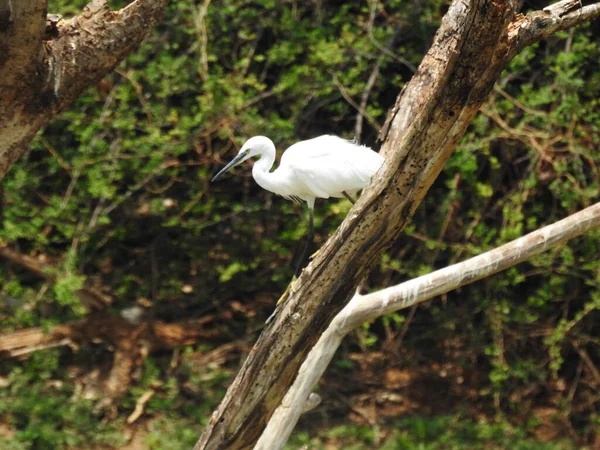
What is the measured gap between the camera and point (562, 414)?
19.0 ft

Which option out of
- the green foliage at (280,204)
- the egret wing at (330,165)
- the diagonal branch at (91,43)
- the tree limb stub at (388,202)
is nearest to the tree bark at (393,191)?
the tree limb stub at (388,202)

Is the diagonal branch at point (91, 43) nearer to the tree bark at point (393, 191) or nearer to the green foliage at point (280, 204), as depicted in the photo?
the tree bark at point (393, 191)

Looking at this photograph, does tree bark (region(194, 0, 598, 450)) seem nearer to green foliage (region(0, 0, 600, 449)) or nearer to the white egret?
the white egret

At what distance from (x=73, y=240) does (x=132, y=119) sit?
84 cm

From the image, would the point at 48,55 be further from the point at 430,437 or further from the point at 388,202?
the point at 430,437

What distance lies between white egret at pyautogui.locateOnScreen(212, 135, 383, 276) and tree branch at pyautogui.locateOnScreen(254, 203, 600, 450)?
457 millimetres

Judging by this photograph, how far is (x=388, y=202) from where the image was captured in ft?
9.78

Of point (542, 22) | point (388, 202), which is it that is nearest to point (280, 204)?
point (388, 202)

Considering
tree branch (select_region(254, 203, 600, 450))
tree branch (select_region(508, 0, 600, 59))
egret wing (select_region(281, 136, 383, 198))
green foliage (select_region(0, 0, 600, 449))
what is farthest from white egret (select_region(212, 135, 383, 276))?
green foliage (select_region(0, 0, 600, 449))

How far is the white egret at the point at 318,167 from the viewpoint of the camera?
3688 mm

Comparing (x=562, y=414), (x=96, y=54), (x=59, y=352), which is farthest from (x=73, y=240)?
(x=562, y=414)

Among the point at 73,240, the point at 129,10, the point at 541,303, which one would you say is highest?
the point at 129,10

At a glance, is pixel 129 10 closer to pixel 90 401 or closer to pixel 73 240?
pixel 73 240

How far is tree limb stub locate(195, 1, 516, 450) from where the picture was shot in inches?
108
